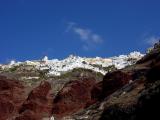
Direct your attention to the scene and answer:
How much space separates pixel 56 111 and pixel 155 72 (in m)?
52.7

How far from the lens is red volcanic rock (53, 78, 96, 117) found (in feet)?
359

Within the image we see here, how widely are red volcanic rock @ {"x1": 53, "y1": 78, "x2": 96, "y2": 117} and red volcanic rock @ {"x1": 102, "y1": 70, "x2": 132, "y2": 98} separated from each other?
35.7 feet

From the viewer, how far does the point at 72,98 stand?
4441 inches

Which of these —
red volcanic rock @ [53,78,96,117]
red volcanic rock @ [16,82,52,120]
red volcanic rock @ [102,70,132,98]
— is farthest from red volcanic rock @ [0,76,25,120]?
red volcanic rock @ [102,70,132,98]

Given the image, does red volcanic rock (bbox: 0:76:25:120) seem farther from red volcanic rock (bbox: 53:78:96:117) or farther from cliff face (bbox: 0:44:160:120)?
red volcanic rock (bbox: 53:78:96:117)

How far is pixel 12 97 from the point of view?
11888cm

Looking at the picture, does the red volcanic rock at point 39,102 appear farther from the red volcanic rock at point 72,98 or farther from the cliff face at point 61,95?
the red volcanic rock at point 72,98

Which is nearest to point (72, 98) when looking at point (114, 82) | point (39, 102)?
point (39, 102)

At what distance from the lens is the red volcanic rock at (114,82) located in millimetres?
91294

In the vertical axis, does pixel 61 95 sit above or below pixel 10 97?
below

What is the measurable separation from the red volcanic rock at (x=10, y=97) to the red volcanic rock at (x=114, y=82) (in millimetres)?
24933

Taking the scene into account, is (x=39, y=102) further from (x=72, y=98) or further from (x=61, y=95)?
(x=72, y=98)

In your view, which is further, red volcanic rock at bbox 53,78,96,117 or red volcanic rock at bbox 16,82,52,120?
red volcanic rock at bbox 16,82,52,120

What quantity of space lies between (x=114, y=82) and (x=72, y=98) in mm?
19671
